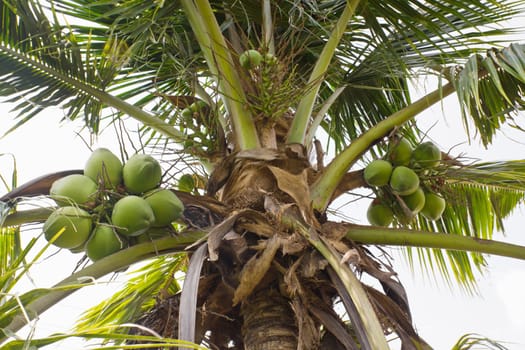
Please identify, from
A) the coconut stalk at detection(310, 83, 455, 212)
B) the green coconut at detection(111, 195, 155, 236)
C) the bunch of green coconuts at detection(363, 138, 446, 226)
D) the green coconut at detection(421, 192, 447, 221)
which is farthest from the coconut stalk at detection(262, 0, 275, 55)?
the green coconut at detection(111, 195, 155, 236)

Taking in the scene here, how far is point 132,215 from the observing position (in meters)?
1.94

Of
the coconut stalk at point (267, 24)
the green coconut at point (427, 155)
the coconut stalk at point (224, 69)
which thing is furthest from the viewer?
the coconut stalk at point (267, 24)

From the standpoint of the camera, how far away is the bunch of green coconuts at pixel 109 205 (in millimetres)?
1930

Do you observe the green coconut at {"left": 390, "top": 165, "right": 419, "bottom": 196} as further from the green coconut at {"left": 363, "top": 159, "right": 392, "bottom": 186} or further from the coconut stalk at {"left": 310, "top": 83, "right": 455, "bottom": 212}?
the coconut stalk at {"left": 310, "top": 83, "right": 455, "bottom": 212}

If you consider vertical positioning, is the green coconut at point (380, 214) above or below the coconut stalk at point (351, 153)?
below

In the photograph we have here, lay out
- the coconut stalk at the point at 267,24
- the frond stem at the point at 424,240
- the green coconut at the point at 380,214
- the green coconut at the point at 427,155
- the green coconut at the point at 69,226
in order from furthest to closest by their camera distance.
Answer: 1. the coconut stalk at the point at 267,24
2. the green coconut at the point at 380,214
3. the green coconut at the point at 427,155
4. the frond stem at the point at 424,240
5. the green coconut at the point at 69,226

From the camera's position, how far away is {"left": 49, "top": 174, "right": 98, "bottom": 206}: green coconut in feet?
6.50

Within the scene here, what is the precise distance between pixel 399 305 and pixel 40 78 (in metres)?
1.69

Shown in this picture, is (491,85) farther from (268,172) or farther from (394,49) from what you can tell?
(268,172)

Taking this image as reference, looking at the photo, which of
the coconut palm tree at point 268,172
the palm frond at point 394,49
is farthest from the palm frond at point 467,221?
the palm frond at point 394,49

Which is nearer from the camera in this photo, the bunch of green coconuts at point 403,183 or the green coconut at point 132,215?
the green coconut at point 132,215

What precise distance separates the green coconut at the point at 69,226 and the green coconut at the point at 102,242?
0.02 meters

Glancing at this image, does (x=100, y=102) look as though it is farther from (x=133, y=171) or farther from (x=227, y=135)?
(x=133, y=171)

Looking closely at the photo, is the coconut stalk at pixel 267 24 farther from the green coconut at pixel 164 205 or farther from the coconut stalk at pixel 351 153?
the green coconut at pixel 164 205
